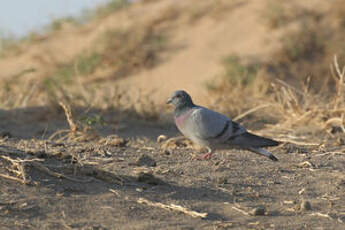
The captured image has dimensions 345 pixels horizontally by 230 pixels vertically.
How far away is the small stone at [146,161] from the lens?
461 centimetres

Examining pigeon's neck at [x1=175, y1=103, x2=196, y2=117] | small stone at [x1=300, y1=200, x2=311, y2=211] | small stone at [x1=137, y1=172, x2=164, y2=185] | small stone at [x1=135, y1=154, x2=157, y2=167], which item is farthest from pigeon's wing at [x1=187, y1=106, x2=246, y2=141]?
small stone at [x1=300, y1=200, x2=311, y2=211]

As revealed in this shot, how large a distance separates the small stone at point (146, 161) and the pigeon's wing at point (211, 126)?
412 millimetres

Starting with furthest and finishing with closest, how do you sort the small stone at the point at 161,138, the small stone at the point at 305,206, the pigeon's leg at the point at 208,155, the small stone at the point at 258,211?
Answer: the small stone at the point at 161,138, the pigeon's leg at the point at 208,155, the small stone at the point at 305,206, the small stone at the point at 258,211

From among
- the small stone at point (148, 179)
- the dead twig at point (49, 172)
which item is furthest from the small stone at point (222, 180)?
the dead twig at point (49, 172)

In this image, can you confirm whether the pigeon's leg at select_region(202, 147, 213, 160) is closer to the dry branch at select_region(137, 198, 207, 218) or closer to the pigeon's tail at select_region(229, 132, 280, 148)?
the pigeon's tail at select_region(229, 132, 280, 148)

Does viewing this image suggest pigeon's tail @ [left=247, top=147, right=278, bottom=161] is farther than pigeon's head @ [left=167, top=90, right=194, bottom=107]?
No

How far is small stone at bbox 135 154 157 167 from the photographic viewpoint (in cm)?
461

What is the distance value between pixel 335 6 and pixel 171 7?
404cm

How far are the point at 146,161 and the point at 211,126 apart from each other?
591 millimetres

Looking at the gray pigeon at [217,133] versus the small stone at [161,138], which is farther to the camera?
the small stone at [161,138]

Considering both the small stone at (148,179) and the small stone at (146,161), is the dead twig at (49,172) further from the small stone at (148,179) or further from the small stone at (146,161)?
the small stone at (146,161)

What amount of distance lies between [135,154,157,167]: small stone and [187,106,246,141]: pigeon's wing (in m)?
0.41

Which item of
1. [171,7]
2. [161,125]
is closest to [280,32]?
[171,7]

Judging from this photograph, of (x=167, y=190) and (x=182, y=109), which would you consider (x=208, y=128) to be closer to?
(x=182, y=109)
